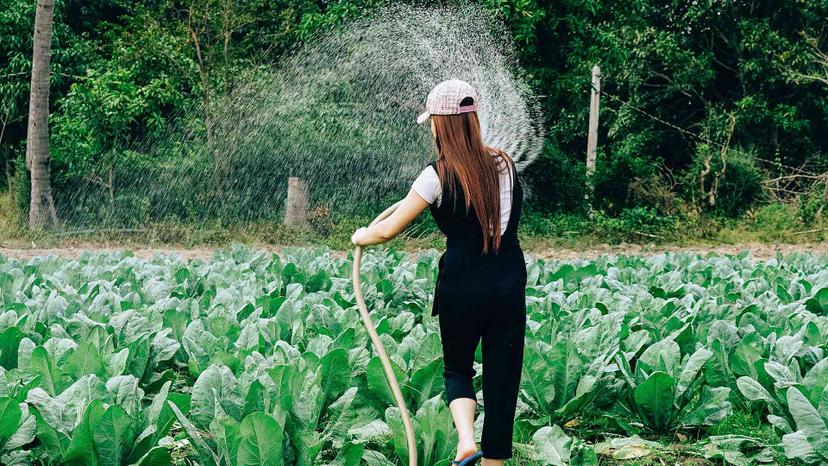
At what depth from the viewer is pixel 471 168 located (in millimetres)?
3305

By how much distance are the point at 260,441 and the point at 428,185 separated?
1.09 m

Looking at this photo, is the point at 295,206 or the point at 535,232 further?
the point at 535,232

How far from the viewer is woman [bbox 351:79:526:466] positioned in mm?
3309

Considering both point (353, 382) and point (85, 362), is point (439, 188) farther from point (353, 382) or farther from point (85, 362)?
point (85, 362)

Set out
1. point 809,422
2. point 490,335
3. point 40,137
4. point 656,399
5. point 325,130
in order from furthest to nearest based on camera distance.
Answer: point 325,130
point 40,137
point 656,399
point 809,422
point 490,335

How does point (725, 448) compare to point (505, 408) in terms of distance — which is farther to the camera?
point (725, 448)

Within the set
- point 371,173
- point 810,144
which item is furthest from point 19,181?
point 810,144

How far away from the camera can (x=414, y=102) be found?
50.4 feet

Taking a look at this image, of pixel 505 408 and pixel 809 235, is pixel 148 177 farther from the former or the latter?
pixel 505 408

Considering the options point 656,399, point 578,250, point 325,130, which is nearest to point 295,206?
point 325,130

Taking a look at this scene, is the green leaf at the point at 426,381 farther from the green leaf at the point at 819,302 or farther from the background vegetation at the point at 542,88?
the background vegetation at the point at 542,88

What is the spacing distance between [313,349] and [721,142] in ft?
66.3

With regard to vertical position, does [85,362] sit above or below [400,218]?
below

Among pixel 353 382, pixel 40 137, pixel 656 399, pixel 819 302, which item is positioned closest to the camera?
pixel 656 399
